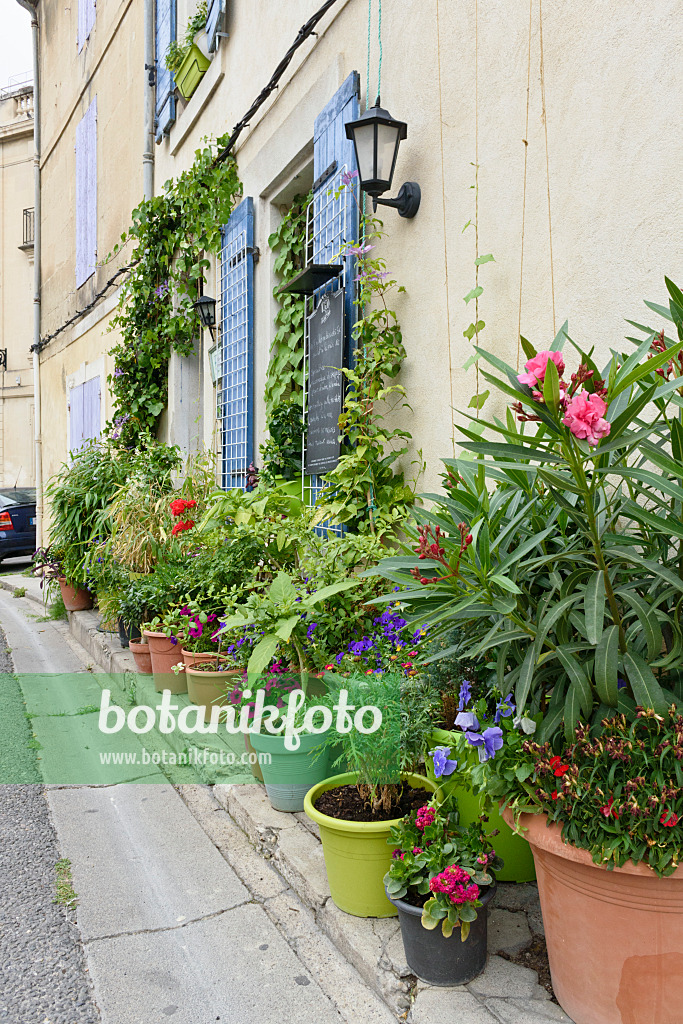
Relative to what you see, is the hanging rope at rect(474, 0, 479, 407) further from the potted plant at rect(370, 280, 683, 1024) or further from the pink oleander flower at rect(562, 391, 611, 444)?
the pink oleander flower at rect(562, 391, 611, 444)

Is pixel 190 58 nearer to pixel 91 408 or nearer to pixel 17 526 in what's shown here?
pixel 91 408

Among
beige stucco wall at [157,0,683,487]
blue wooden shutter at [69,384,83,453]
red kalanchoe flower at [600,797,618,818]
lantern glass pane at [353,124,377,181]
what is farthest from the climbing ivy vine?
red kalanchoe flower at [600,797,618,818]

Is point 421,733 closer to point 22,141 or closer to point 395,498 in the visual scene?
point 395,498

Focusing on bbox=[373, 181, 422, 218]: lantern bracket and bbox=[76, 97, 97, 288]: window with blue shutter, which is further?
bbox=[76, 97, 97, 288]: window with blue shutter

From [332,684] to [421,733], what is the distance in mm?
601

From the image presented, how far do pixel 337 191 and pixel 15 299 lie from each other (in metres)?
18.5

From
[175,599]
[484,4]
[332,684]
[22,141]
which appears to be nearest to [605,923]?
[332,684]

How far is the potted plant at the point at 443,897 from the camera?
6.06 ft

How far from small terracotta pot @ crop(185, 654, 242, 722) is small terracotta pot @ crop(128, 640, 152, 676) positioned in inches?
40.0

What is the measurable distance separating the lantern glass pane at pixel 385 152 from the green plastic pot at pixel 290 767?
236 cm

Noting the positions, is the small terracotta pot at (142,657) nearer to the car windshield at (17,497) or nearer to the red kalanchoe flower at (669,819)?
the red kalanchoe flower at (669,819)

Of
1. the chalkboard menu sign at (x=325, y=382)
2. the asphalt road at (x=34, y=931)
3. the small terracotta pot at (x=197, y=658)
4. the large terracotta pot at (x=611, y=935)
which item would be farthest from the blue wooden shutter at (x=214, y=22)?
the large terracotta pot at (x=611, y=935)

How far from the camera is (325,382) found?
4.17 m

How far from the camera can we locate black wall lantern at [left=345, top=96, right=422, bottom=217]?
3328 millimetres
